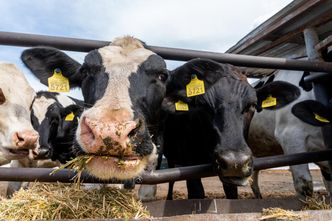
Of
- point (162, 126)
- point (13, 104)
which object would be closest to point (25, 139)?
point (13, 104)

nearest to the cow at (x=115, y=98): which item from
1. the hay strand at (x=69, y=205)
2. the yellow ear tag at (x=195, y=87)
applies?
the hay strand at (x=69, y=205)

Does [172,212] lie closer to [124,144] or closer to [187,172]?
[187,172]

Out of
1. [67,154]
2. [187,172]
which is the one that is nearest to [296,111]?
[187,172]

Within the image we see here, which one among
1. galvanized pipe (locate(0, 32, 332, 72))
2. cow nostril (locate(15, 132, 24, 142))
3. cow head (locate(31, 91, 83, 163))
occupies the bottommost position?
cow head (locate(31, 91, 83, 163))

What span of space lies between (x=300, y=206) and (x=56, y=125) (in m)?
4.90

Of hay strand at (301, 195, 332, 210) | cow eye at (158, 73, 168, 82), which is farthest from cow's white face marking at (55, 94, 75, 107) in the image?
hay strand at (301, 195, 332, 210)

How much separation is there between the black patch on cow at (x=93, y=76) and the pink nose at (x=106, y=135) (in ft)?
2.07

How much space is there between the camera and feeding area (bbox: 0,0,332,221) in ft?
7.18

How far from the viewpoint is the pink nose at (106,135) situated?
2062 mm

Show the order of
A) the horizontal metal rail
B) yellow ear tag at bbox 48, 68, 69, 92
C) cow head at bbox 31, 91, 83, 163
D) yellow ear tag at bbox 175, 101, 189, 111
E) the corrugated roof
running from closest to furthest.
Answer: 1. the horizontal metal rail
2. yellow ear tag at bbox 48, 68, 69, 92
3. yellow ear tag at bbox 175, 101, 189, 111
4. the corrugated roof
5. cow head at bbox 31, 91, 83, 163

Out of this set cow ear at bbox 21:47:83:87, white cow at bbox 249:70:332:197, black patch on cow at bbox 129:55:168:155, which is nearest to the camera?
black patch on cow at bbox 129:55:168:155

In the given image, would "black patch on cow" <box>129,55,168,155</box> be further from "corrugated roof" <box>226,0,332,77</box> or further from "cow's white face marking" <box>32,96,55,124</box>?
"cow's white face marking" <box>32,96,55,124</box>

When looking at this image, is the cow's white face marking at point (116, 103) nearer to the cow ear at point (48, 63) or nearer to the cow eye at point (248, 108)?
the cow ear at point (48, 63)

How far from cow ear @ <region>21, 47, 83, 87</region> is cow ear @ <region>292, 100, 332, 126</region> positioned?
93.1 inches
